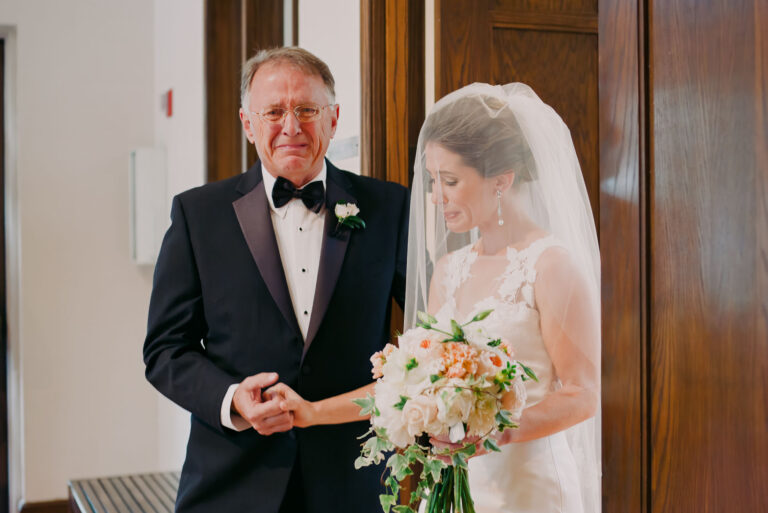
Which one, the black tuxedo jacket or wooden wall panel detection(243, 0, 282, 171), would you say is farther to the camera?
wooden wall panel detection(243, 0, 282, 171)

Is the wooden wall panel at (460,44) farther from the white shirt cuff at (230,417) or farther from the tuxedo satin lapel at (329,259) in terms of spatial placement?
the white shirt cuff at (230,417)

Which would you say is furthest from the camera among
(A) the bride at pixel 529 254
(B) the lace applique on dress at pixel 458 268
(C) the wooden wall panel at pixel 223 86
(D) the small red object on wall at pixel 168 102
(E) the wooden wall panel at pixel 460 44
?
(D) the small red object on wall at pixel 168 102

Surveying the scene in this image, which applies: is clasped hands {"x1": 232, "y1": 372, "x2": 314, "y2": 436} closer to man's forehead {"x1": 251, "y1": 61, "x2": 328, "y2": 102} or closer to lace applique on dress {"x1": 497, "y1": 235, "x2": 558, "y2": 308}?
lace applique on dress {"x1": 497, "y1": 235, "x2": 558, "y2": 308}

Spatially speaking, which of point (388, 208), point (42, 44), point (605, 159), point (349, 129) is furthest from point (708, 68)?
point (42, 44)

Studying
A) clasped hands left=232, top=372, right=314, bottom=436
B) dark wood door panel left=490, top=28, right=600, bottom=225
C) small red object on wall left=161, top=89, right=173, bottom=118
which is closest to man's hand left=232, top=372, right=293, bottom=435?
clasped hands left=232, top=372, right=314, bottom=436

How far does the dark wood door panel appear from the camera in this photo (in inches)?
97.0

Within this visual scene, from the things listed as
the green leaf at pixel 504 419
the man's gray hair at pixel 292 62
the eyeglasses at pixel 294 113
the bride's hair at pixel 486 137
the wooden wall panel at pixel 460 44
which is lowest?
the green leaf at pixel 504 419

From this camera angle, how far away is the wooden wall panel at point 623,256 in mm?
1206

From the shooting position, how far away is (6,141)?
5.23 meters

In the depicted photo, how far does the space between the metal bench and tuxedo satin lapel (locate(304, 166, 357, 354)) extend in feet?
6.32

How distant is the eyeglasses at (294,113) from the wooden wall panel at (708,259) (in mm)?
965

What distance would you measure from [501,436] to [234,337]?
2.16 ft

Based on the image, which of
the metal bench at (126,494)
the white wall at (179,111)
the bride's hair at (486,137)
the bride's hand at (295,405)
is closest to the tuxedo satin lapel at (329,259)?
the bride's hand at (295,405)

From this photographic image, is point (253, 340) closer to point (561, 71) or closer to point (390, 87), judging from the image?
→ point (390, 87)
